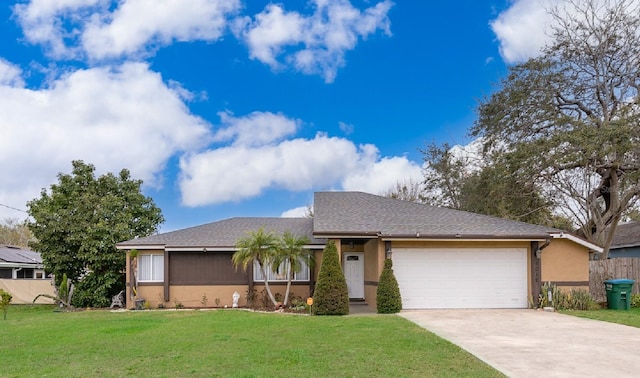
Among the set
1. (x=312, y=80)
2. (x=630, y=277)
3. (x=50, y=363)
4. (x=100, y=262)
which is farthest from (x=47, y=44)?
(x=630, y=277)

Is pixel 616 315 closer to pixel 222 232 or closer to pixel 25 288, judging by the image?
pixel 222 232

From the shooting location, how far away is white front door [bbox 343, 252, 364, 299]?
2189cm

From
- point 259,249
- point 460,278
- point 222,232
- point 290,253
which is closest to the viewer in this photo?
point 460,278

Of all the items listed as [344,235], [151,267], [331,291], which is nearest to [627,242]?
[344,235]

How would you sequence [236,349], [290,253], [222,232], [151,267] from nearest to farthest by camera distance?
[236,349] → [290,253] → [151,267] → [222,232]

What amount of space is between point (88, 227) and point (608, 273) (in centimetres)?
1984

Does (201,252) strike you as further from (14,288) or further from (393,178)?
(393,178)

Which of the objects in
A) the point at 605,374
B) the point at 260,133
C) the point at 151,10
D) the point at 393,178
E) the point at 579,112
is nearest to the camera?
the point at 605,374

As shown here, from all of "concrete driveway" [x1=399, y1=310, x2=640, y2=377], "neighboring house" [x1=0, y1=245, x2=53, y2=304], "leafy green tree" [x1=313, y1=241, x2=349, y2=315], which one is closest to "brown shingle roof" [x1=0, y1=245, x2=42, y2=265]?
"neighboring house" [x1=0, y1=245, x2=53, y2=304]

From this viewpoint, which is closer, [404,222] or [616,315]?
[616,315]

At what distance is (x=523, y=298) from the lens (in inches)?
701

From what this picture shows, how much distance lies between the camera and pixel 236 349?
980 centimetres

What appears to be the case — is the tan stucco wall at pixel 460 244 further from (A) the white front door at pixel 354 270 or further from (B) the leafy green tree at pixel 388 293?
(A) the white front door at pixel 354 270

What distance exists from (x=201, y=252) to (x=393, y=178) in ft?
82.2
